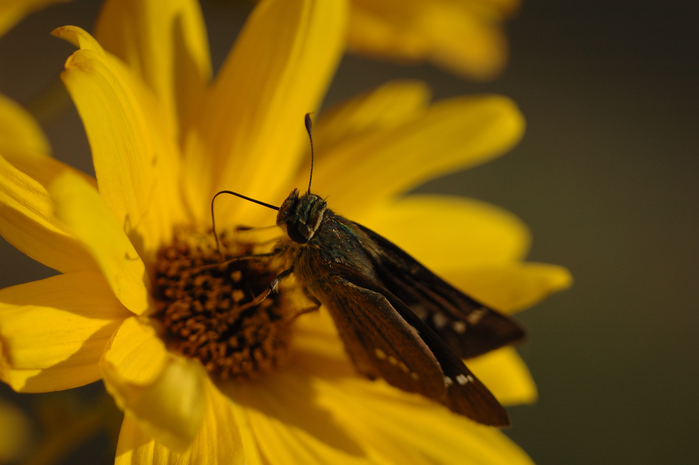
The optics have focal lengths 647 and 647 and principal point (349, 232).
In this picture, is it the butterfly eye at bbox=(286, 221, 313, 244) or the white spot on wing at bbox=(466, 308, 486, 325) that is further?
the white spot on wing at bbox=(466, 308, 486, 325)

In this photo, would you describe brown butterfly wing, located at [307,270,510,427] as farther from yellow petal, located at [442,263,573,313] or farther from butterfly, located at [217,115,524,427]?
yellow petal, located at [442,263,573,313]

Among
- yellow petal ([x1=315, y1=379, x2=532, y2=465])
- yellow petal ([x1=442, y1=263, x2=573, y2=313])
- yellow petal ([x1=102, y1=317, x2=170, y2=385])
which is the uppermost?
yellow petal ([x1=442, y1=263, x2=573, y2=313])

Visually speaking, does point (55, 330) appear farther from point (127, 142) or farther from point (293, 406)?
point (293, 406)

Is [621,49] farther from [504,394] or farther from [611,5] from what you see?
[504,394]

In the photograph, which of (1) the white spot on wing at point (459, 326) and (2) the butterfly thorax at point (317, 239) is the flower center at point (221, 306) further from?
(1) the white spot on wing at point (459, 326)

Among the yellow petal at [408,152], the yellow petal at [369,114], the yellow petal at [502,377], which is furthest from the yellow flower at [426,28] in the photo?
the yellow petal at [502,377]

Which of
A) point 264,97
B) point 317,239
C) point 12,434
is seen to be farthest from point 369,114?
point 12,434

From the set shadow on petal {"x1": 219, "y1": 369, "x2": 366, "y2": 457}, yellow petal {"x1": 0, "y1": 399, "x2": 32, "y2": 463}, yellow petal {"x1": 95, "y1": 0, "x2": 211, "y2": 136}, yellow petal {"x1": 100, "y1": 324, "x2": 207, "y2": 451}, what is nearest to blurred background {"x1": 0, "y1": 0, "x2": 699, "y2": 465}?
yellow petal {"x1": 0, "y1": 399, "x2": 32, "y2": 463}

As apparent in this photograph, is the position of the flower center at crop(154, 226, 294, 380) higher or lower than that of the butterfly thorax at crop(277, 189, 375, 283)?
lower
